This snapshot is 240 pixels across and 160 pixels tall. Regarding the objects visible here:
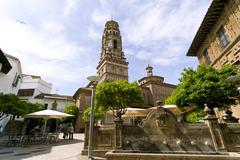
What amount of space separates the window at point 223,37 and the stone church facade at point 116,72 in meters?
26.5

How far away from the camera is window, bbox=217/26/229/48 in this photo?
13430mm

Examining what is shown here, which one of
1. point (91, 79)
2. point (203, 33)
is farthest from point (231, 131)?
point (203, 33)

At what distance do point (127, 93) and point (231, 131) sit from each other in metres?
15.9

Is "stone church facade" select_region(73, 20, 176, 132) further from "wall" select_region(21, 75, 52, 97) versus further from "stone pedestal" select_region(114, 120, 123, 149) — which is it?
"stone pedestal" select_region(114, 120, 123, 149)

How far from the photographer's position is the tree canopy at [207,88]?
9.27 metres

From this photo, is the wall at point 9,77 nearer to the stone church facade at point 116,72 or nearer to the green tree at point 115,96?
the green tree at point 115,96

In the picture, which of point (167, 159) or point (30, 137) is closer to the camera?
point (167, 159)

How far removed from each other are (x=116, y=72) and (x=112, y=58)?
4566mm

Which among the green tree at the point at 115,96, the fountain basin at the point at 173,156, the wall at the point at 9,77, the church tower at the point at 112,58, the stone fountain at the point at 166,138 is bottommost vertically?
the fountain basin at the point at 173,156

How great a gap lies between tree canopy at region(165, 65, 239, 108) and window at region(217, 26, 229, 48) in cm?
445

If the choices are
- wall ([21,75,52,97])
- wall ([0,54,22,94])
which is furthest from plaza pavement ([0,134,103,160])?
wall ([21,75,52,97])

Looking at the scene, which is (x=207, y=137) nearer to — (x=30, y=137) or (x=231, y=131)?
(x=231, y=131)

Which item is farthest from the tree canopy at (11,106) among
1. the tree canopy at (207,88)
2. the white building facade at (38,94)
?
the white building facade at (38,94)

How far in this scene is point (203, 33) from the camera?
53.5 ft
